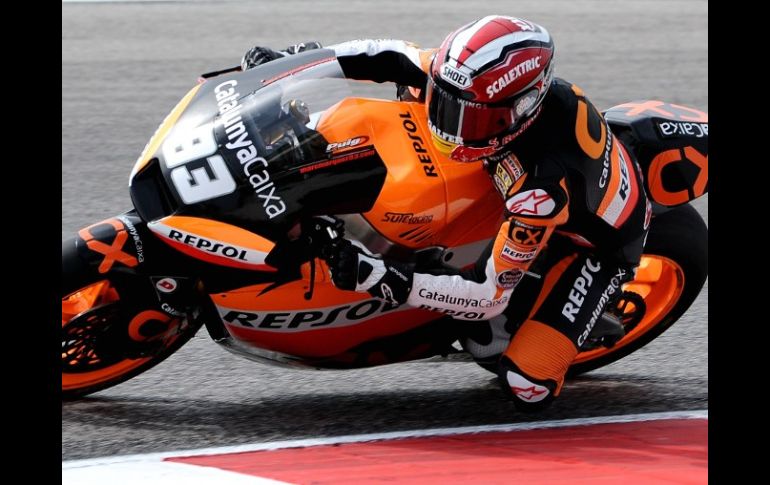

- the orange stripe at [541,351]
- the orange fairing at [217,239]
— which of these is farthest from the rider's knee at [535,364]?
the orange fairing at [217,239]

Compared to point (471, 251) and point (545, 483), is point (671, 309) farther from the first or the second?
point (545, 483)

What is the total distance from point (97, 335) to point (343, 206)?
36.0 inches

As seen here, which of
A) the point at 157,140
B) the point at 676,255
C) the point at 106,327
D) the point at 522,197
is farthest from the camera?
the point at 676,255

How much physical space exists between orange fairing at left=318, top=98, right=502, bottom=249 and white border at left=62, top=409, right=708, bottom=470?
0.61 metres

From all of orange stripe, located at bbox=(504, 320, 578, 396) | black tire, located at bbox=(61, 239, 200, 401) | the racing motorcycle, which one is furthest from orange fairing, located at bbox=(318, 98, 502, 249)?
black tire, located at bbox=(61, 239, 200, 401)

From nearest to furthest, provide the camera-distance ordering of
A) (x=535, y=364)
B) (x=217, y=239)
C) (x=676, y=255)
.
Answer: (x=217, y=239) < (x=535, y=364) < (x=676, y=255)

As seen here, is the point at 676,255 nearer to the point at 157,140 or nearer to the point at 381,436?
the point at 381,436

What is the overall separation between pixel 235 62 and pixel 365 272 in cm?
583

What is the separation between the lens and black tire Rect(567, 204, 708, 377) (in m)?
4.71

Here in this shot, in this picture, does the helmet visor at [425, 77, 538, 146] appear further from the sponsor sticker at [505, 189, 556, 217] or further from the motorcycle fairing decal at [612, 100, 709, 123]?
the motorcycle fairing decal at [612, 100, 709, 123]

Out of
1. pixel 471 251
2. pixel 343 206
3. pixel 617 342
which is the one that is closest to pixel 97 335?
pixel 343 206

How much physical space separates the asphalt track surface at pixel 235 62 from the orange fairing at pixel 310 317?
28 cm

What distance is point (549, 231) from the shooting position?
3.91m

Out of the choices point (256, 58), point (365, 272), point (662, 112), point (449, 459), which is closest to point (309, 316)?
point (365, 272)
